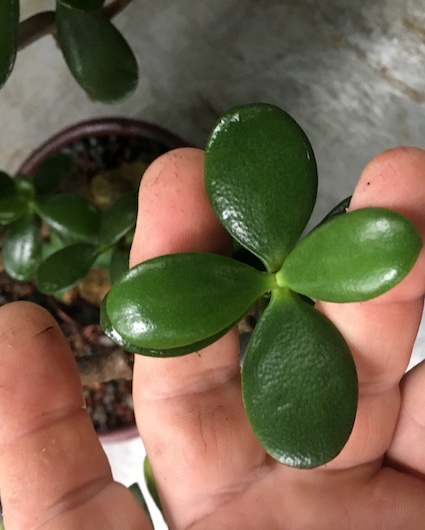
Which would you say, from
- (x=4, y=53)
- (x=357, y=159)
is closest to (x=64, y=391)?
(x=4, y=53)

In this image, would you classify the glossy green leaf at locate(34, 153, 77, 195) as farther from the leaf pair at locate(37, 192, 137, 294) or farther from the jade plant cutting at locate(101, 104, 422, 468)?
the jade plant cutting at locate(101, 104, 422, 468)

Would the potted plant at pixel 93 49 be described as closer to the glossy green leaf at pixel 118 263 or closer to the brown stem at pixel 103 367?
the glossy green leaf at pixel 118 263

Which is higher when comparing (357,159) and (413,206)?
(413,206)

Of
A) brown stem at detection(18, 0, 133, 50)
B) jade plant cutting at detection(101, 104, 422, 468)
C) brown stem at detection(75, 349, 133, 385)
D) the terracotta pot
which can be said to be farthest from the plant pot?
jade plant cutting at detection(101, 104, 422, 468)

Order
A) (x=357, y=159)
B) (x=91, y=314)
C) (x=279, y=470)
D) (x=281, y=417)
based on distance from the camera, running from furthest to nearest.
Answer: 1. (x=357, y=159)
2. (x=91, y=314)
3. (x=279, y=470)
4. (x=281, y=417)

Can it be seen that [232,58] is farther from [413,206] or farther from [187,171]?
[413,206]

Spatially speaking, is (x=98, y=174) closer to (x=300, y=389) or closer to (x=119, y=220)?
(x=119, y=220)
